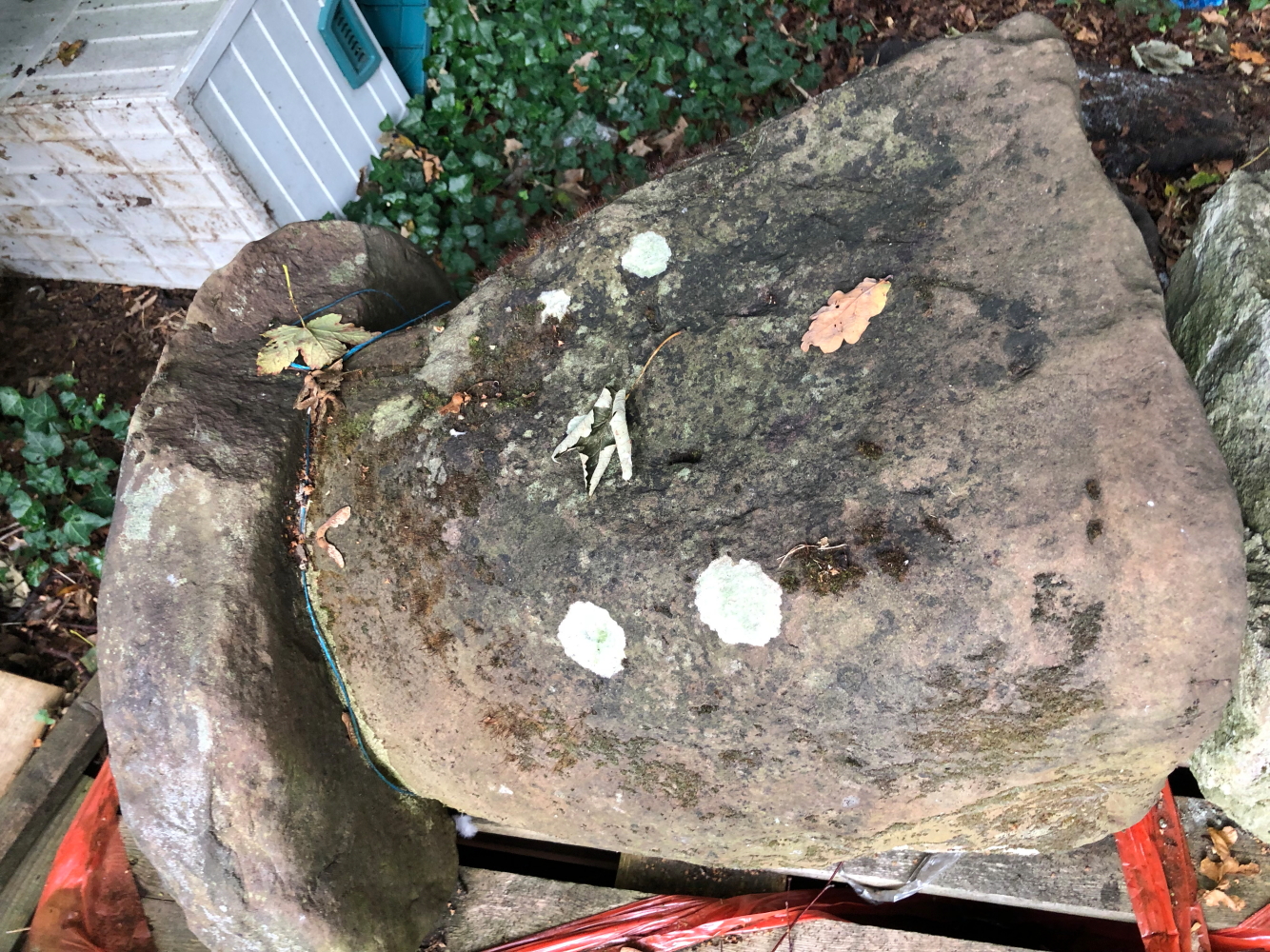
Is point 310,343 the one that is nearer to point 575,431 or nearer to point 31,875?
point 575,431

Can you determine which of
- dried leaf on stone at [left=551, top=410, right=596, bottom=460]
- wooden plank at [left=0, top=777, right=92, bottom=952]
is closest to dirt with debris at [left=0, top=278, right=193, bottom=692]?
wooden plank at [left=0, top=777, right=92, bottom=952]

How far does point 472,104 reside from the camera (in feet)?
12.6

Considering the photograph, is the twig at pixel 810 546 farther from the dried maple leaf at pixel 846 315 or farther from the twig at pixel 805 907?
the twig at pixel 805 907

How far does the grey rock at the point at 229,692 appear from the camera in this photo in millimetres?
1856

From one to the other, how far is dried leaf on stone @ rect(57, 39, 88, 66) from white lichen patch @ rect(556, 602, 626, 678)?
8.87ft

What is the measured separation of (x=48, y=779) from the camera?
290 centimetres

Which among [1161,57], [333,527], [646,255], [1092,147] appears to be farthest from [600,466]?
[1161,57]

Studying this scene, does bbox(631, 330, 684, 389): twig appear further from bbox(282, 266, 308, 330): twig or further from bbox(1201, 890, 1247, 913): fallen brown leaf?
bbox(1201, 890, 1247, 913): fallen brown leaf

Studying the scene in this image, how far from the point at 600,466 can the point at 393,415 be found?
0.60 metres

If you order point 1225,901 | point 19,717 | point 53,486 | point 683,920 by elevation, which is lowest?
point 1225,901

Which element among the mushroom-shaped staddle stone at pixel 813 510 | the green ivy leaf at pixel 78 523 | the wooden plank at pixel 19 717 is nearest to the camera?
the mushroom-shaped staddle stone at pixel 813 510

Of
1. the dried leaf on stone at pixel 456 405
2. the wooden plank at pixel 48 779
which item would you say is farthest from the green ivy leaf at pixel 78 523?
the dried leaf on stone at pixel 456 405

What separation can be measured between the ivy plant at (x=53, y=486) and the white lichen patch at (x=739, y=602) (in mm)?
3021

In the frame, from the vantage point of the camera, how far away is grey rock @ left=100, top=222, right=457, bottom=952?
1.86 m
